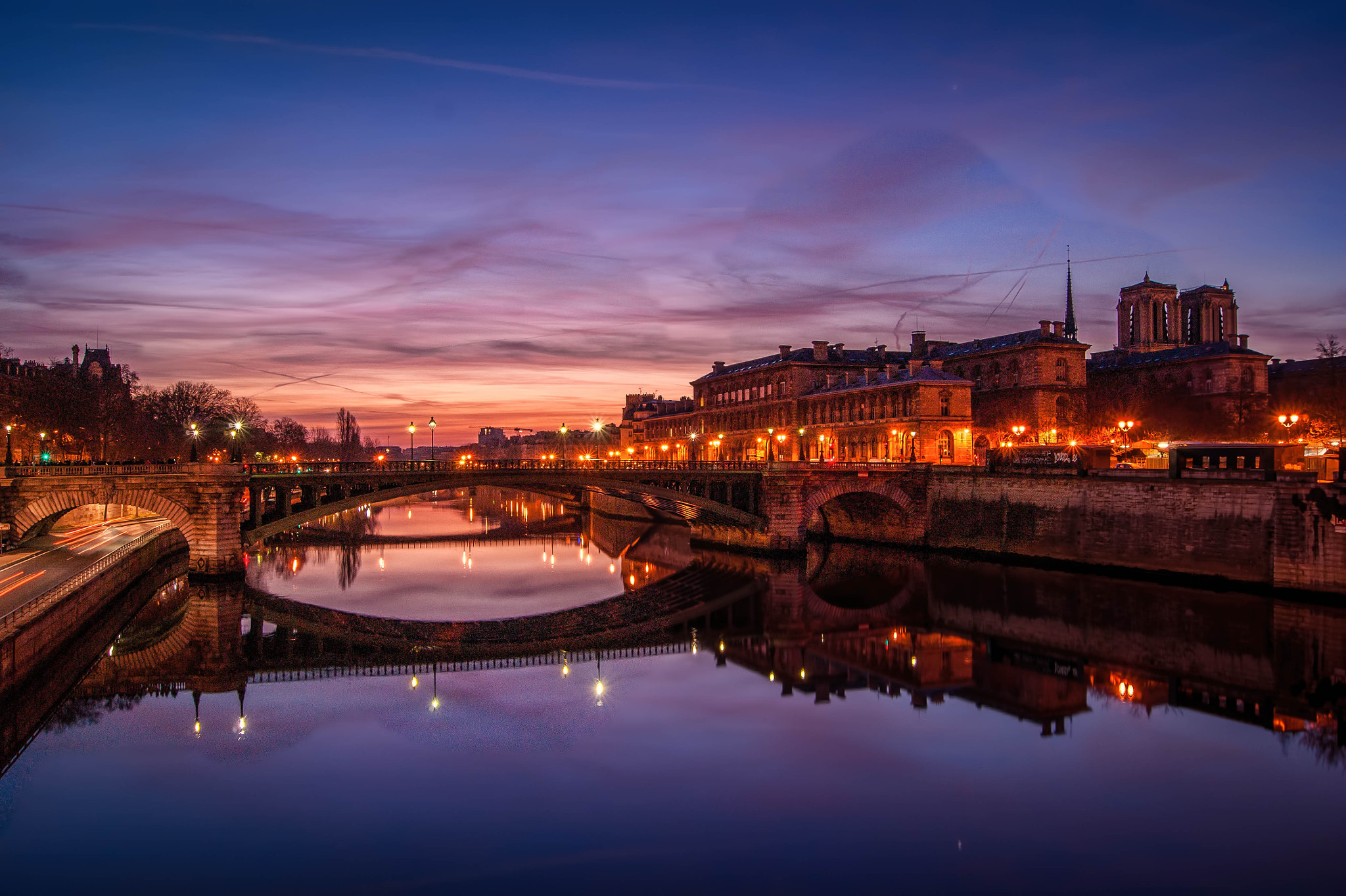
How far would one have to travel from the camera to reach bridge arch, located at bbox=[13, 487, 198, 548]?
43938mm

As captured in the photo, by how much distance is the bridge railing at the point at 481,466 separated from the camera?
5394cm

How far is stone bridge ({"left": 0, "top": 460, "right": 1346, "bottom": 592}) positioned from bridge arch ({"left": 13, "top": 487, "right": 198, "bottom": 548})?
0.21 ft

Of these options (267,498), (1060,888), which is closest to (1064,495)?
(1060,888)

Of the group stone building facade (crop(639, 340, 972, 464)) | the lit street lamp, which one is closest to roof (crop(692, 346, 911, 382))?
stone building facade (crop(639, 340, 972, 464))

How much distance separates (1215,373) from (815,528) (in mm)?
48799

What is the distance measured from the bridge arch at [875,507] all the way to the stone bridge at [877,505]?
0.32 feet

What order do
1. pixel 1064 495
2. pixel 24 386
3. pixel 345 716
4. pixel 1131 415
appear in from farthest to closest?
pixel 1131 415 → pixel 24 386 → pixel 1064 495 → pixel 345 716

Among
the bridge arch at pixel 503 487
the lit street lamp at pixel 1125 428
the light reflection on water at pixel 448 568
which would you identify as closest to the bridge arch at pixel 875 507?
the bridge arch at pixel 503 487

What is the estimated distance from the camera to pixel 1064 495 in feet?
169

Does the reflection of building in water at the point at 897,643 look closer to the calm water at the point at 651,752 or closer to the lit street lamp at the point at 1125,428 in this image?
the calm water at the point at 651,752

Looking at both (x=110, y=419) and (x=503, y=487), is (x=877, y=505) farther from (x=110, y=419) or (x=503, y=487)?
(x=110, y=419)

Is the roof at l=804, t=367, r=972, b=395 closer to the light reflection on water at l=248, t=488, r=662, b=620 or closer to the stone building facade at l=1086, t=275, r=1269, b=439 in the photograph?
the stone building facade at l=1086, t=275, r=1269, b=439

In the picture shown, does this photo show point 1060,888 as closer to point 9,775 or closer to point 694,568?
point 9,775

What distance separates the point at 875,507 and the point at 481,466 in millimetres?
26695
